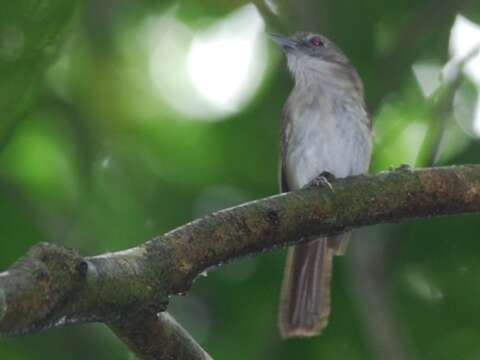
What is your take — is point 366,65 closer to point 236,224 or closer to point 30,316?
point 236,224

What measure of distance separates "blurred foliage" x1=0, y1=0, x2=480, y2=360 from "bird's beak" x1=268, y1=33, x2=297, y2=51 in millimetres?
282

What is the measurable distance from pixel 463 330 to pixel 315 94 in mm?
2000

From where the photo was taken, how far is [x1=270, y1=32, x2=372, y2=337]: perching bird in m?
5.48

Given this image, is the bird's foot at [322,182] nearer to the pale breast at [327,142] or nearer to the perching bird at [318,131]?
the perching bird at [318,131]

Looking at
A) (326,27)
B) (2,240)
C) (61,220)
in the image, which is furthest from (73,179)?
(326,27)

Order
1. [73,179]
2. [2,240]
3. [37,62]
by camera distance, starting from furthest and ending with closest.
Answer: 1. [73,179]
2. [2,240]
3. [37,62]

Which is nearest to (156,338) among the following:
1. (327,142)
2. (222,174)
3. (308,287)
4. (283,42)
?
(308,287)

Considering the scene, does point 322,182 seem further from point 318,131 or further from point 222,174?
point 318,131

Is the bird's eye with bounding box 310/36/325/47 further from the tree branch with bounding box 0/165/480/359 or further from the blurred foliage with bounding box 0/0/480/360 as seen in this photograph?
the tree branch with bounding box 0/165/480/359

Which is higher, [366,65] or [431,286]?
[366,65]

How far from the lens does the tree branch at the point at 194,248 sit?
2.22 meters

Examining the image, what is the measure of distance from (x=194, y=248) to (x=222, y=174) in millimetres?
2545

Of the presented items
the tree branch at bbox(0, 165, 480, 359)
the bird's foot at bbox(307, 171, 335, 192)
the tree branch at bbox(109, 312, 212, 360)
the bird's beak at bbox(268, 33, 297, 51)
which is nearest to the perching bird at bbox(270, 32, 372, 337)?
the bird's beak at bbox(268, 33, 297, 51)

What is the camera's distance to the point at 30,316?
2.15 m
